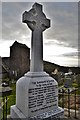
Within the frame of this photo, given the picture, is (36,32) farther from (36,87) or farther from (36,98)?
(36,98)

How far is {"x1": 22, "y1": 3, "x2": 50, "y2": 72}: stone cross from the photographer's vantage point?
3.48 metres

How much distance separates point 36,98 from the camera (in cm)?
322

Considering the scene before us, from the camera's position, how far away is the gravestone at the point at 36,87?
3.14m

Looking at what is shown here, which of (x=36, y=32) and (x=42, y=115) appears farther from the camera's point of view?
(x=36, y=32)

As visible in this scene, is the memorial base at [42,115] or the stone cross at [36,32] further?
the stone cross at [36,32]

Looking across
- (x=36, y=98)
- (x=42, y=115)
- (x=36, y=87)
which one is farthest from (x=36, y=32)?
(x=42, y=115)

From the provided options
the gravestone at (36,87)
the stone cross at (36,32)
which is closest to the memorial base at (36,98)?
the gravestone at (36,87)

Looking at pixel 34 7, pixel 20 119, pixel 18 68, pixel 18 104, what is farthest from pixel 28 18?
pixel 18 68

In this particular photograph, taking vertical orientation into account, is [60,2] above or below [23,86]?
above

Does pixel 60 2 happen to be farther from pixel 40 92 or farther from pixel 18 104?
pixel 18 104

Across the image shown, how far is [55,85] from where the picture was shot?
3641 mm

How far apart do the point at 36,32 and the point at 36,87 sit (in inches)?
52.6

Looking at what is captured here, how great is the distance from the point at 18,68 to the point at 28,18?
11.8 meters

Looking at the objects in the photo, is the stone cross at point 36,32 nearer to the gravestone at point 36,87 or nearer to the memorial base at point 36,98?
the gravestone at point 36,87
